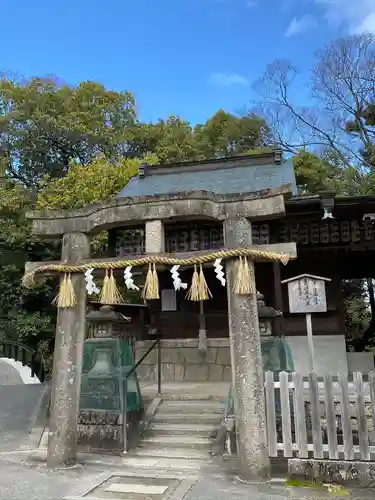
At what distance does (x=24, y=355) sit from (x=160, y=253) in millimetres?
12750

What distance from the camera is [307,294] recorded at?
23.0ft

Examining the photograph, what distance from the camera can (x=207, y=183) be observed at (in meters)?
11.7

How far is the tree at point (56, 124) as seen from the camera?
956 inches

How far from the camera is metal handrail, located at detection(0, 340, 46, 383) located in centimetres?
1532

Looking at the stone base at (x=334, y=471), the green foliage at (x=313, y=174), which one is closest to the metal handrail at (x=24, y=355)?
the stone base at (x=334, y=471)

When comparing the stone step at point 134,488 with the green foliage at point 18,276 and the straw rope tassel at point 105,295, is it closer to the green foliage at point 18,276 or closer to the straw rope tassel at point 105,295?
the straw rope tassel at point 105,295

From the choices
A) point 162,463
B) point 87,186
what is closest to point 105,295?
point 162,463

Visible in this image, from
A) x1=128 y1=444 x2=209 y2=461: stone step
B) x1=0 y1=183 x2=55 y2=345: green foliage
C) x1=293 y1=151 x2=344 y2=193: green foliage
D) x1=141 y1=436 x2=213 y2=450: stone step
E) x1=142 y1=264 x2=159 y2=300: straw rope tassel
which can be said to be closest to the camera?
x1=142 y1=264 x2=159 y2=300: straw rope tassel

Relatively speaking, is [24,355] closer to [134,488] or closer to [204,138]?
[134,488]

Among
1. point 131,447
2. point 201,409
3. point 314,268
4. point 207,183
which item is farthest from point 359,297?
point 131,447

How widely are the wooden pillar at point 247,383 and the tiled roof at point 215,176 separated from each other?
4644 mm

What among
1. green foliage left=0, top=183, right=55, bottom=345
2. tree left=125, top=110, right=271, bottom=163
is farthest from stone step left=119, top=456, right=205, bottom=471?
tree left=125, top=110, right=271, bottom=163

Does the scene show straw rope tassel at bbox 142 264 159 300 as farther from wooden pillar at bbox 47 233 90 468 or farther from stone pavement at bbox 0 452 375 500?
stone pavement at bbox 0 452 375 500

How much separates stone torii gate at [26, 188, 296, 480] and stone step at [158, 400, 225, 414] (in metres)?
2.39
